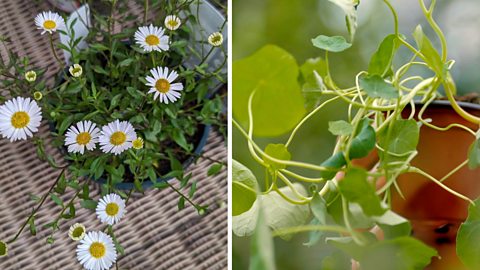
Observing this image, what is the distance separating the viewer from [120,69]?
0.79 meters

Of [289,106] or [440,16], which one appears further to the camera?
[440,16]

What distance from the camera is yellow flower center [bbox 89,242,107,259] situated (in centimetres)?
70

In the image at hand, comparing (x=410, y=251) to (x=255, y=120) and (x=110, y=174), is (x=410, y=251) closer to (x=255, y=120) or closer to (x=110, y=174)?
(x=255, y=120)

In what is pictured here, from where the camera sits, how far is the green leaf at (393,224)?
1.14ft

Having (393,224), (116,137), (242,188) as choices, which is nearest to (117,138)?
(116,137)

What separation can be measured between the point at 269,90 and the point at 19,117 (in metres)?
0.42

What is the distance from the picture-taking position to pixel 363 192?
0.32m

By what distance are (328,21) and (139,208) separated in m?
0.35

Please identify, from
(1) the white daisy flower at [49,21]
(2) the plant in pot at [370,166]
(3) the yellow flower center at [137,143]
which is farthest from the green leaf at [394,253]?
(1) the white daisy flower at [49,21]

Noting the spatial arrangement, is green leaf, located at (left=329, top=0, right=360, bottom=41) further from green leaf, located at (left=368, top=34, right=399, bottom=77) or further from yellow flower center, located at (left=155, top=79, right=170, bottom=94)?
yellow flower center, located at (left=155, top=79, right=170, bottom=94)

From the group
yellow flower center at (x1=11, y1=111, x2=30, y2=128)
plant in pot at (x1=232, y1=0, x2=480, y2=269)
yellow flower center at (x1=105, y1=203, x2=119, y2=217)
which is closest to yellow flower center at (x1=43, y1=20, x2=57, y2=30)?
yellow flower center at (x1=11, y1=111, x2=30, y2=128)

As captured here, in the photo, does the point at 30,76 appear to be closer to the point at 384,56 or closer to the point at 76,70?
the point at 76,70

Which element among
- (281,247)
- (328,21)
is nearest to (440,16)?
(328,21)

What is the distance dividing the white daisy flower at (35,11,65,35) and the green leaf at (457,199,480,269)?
20.6 inches
